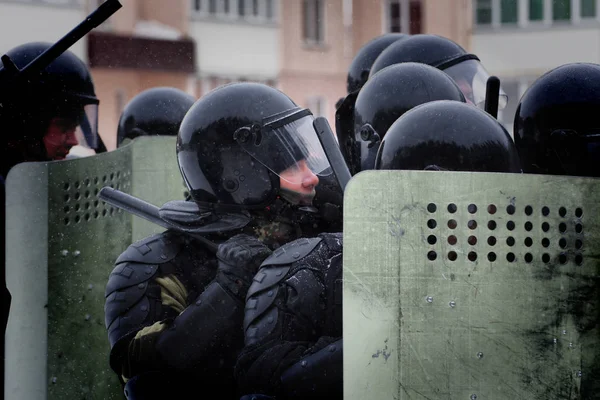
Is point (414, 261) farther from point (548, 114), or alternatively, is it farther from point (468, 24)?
point (468, 24)

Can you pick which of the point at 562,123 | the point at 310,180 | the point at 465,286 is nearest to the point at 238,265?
the point at 310,180

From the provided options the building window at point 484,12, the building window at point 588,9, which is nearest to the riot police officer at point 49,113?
the building window at point 484,12

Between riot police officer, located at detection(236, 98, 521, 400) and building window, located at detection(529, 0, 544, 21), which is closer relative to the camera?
riot police officer, located at detection(236, 98, 521, 400)

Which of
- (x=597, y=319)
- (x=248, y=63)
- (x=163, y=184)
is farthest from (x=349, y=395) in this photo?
(x=248, y=63)

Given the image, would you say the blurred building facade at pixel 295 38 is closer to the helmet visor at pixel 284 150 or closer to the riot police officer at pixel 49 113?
the riot police officer at pixel 49 113

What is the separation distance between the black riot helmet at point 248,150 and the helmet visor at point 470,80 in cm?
115

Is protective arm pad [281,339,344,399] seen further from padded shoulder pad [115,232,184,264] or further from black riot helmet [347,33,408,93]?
black riot helmet [347,33,408,93]

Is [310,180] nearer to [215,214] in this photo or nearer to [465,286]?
[215,214]

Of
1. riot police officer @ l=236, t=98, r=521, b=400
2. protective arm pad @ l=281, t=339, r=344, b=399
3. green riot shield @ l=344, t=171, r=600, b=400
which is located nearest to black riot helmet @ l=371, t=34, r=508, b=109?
riot police officer @ l=236, t=98, r=521, b=400

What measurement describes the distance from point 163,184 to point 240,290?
1313 millimetres

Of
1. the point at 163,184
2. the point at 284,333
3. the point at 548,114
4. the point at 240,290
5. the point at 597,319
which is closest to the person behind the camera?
the point at 597,319

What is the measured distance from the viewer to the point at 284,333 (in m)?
3.20

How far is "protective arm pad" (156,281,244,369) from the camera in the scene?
3461mm

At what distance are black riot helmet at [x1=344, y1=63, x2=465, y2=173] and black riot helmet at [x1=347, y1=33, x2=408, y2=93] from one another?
48.1 inches
